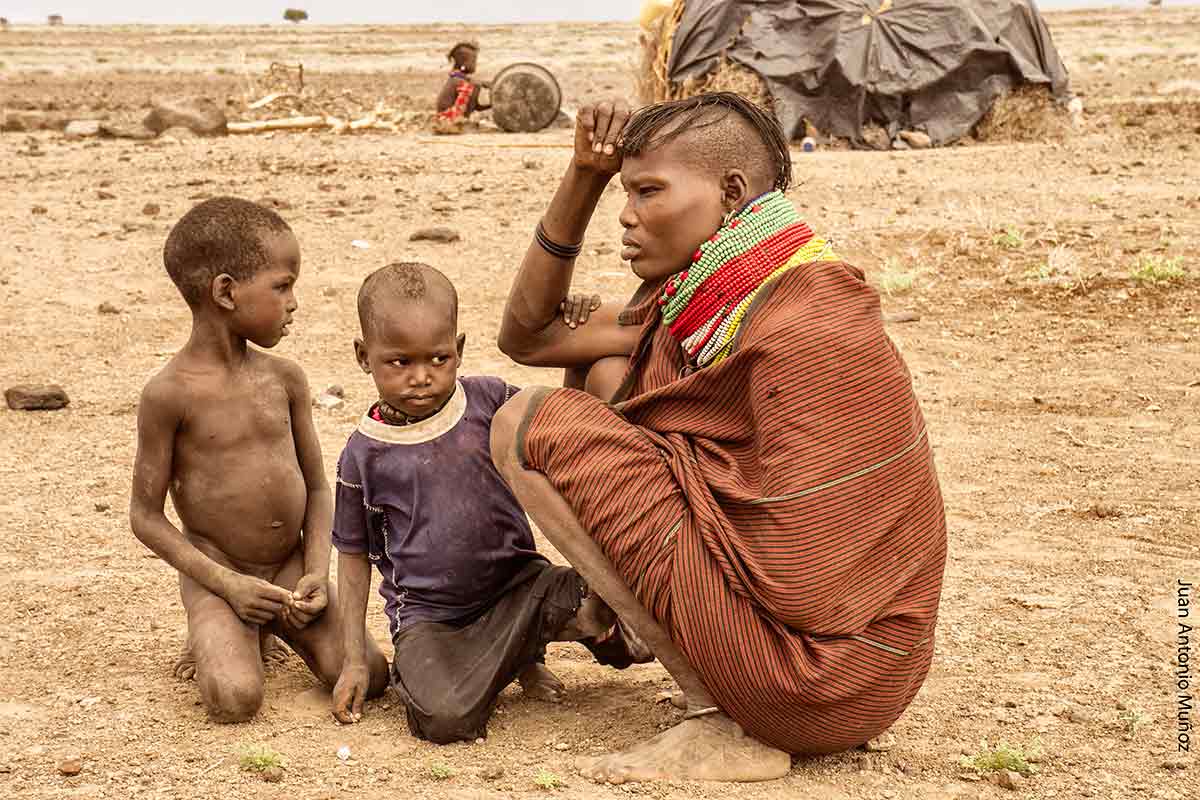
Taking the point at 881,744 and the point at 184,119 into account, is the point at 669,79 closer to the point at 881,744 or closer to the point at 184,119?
the point at 184,119

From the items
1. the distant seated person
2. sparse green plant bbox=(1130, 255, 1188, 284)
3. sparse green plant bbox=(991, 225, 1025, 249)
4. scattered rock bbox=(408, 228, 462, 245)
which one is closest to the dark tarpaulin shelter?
the distant seated person

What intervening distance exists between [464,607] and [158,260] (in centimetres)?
581

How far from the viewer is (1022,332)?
23.0 feet

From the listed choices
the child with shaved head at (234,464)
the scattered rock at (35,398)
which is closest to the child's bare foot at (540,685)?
the child with shaved head at (234,464)

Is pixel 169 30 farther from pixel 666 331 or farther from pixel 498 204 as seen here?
pixel 666 331

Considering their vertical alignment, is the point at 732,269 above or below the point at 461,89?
above

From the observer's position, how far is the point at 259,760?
2969 mm

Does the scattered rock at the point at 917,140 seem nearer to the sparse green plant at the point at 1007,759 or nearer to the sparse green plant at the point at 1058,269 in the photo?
the sparse green plant at the point at 1058,269

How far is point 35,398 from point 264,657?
2.69 meters

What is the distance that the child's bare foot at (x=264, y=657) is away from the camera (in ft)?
11.6

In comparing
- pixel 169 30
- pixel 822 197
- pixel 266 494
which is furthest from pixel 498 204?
pixel 169 30

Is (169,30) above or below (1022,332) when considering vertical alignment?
below

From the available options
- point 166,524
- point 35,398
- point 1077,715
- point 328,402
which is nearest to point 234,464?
point 166,524

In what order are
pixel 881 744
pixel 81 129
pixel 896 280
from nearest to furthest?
pixel 881 744, pixel 896 280, pixel 81 129
